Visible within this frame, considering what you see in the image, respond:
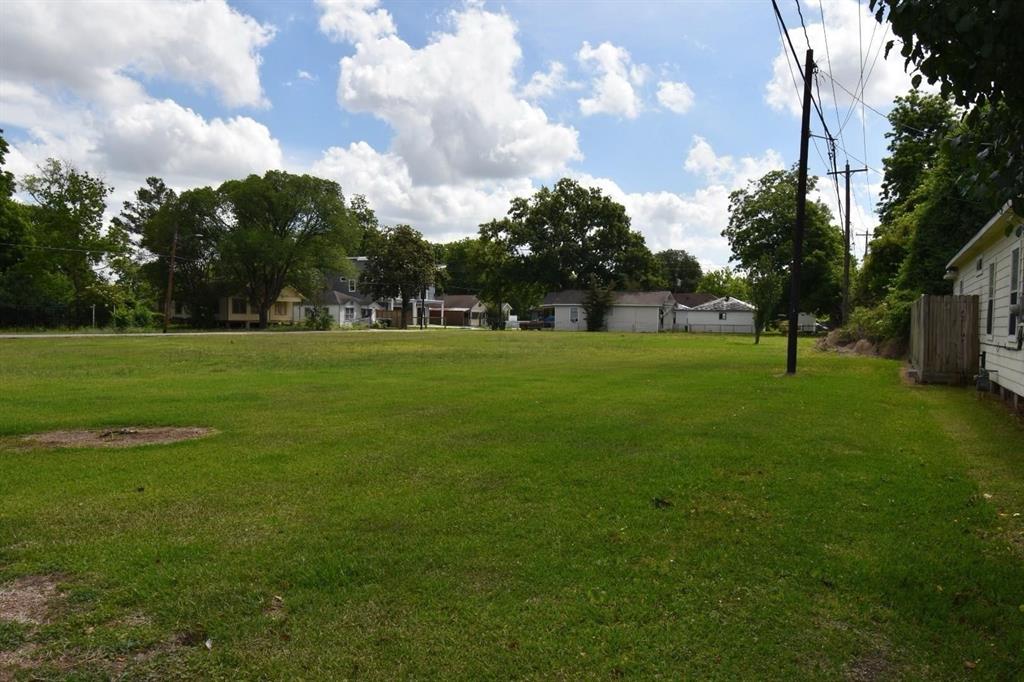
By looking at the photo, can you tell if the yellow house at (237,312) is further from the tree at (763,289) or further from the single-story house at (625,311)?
the tree at (763,289)

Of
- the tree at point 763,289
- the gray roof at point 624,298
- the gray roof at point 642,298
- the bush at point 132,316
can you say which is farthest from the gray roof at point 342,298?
the tree at point 763,289

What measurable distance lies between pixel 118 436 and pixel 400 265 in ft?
214

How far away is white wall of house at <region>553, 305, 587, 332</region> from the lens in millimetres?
74775

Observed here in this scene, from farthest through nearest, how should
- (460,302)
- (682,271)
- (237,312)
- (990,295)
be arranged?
(682,271), (460,302), (237,312), (990,295)

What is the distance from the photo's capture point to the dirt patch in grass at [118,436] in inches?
338

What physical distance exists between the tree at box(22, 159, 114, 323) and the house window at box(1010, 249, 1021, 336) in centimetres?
5806

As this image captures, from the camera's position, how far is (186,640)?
11.5 feet

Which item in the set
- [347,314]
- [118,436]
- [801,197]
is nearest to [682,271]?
[347,314]

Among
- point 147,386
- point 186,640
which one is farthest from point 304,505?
point 147,386

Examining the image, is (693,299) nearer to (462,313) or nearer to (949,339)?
(462,313)

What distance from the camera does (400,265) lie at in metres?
73.4

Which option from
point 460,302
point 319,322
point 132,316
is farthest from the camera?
point 460,302

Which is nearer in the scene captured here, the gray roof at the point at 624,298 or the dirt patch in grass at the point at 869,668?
the dirt patch in grass at the point at 869,668

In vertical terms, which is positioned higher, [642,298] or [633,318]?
[642,298]
